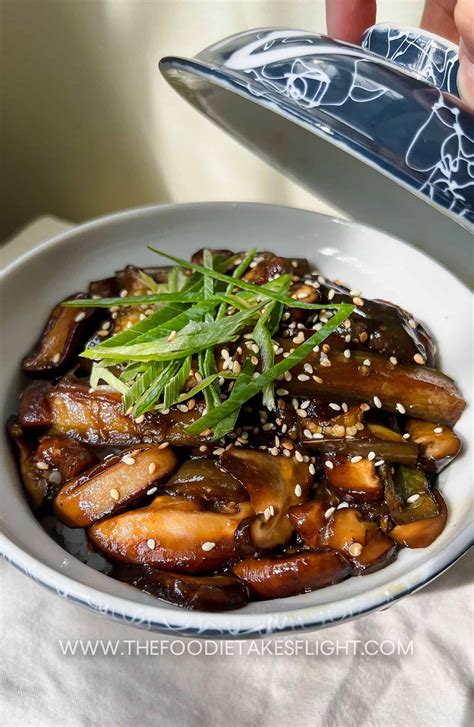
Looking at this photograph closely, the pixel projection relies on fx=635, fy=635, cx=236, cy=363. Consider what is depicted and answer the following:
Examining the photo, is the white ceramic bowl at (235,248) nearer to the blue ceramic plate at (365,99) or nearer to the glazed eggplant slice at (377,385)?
the glazed eggplant slice at (377,385)

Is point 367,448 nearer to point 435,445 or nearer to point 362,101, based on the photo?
point 435,445

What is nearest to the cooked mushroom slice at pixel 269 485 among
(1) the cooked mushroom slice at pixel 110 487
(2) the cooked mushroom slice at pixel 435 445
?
(1) the cooked mushroom slice at pixel 110 487

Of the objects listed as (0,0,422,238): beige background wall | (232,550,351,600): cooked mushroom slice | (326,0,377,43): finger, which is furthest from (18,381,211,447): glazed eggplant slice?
(0,0,422,238): beige background wall

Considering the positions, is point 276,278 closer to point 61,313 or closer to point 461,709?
point 61,313

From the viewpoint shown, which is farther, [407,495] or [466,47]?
[407,495]

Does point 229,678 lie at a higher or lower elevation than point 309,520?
lower

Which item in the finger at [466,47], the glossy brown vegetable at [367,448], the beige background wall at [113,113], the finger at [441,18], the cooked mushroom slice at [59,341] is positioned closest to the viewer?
the finger at [466,47]

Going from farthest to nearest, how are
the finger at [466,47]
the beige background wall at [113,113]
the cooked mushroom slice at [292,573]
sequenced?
the beige background wall at [113,113]
the cooked mushroom slice at [292,573]
the finger at [466,47]

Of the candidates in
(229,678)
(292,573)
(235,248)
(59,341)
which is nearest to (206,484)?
(292,573)
